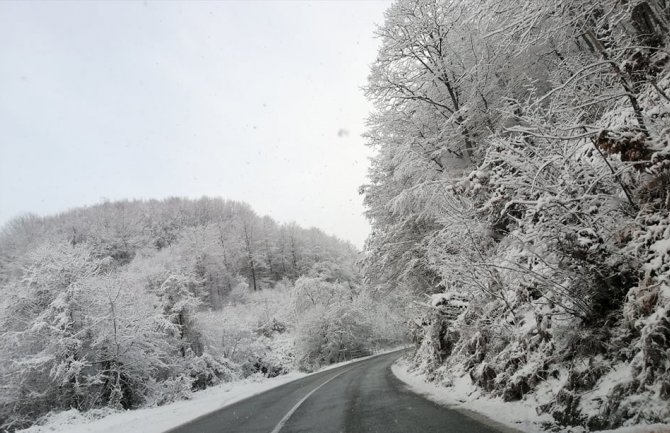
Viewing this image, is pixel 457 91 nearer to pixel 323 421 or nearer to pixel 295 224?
pixel 323 421

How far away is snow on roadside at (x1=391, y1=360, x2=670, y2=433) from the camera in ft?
12.9

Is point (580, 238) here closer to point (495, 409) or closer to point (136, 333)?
point (495, 409)

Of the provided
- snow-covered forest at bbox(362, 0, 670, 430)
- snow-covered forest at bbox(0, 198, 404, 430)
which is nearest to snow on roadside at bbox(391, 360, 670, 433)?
snow-covered forest at bbox(362, 0, 670, 430)

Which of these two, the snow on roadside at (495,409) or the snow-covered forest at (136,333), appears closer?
the snow on roadside at (495,409)


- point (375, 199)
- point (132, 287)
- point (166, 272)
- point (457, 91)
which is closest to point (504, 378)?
point (457, 91)

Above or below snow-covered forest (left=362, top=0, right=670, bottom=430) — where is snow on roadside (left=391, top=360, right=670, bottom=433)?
below

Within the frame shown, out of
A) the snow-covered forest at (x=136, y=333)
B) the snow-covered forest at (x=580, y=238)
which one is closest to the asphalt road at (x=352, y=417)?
the snow-covered forest at (x=580, y=238)

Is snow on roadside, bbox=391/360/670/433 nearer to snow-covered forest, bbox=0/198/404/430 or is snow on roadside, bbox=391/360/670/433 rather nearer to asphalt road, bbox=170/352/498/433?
asphalt road, bbox=170/352/498/433

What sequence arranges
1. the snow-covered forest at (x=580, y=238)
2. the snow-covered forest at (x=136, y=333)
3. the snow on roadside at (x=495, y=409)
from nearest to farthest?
the snow-covered forest at (x=580, y=238) < the snow on roadside at (x=495, y=409) < the snow-covered forest at (x=136, y=333)

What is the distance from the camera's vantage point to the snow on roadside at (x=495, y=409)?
393 centimetres

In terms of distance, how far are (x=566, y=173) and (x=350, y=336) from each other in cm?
3332

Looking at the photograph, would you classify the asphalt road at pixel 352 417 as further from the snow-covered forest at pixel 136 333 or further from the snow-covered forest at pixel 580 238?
the snow-covered forest at pixel 136 333

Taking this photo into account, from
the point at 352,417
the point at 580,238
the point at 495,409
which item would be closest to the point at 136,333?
the point at 352,417

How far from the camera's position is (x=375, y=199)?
1741cm
